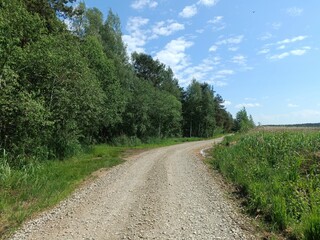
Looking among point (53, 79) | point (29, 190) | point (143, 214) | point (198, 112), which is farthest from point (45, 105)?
point (198, 112)

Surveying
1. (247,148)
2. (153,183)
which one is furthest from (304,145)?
(153,183)

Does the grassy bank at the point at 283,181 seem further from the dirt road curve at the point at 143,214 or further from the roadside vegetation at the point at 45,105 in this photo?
the roadside vegetation at the point at 45,105

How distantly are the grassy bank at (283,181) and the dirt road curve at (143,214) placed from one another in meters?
0.80

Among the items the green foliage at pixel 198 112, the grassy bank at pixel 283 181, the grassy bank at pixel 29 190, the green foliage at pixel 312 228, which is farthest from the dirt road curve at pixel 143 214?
the green foliage at pixel 198 112

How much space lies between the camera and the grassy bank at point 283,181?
22.4 feet

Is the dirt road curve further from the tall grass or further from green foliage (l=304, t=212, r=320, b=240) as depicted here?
green foliage (l=304, t=212, r=320, b=240)

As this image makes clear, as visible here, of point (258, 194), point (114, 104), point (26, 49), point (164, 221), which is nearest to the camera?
point (164, 221)

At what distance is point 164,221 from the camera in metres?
7.22

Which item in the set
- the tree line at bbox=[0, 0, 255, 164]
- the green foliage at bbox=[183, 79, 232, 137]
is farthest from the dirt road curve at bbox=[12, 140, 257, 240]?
the green foliage at bbox=[183, 79, 232, 137]

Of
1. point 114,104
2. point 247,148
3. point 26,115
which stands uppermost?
point 114,104

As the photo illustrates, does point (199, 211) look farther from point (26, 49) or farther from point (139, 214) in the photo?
point (26, 49)

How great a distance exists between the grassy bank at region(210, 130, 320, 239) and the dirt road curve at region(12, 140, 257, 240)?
80 centimetres

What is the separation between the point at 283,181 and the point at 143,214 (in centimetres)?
469

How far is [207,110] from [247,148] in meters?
57.3
